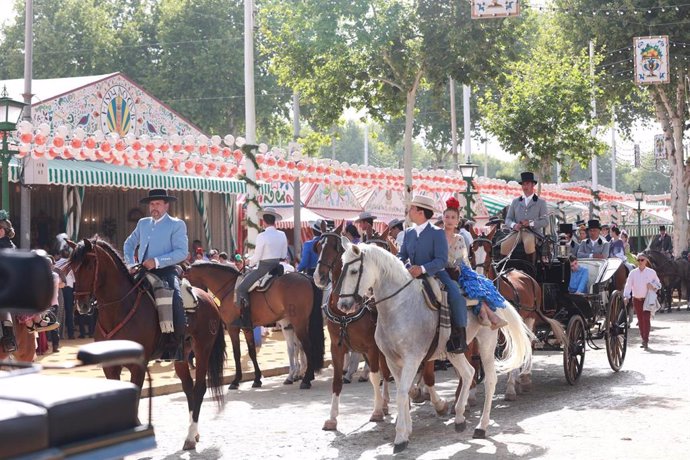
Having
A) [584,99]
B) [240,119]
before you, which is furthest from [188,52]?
[584,99]

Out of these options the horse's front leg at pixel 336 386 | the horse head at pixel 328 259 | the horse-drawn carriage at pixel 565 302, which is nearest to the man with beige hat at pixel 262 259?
the horse head at pixel 328 259

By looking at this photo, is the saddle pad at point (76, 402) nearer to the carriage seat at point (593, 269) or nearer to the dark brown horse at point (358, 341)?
the dark brown horse at point (358, 341)

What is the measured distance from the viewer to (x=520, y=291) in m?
13.7

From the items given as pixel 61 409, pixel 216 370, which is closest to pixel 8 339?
pixel 216 370

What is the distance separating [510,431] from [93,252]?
455 centimetres

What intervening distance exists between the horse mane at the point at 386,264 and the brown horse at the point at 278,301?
4722 millimetres

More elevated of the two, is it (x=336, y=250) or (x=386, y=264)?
(x=336, y=250)

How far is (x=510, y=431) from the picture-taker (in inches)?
422

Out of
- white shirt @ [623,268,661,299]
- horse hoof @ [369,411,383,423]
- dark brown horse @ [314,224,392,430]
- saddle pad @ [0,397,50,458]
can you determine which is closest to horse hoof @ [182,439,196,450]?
dark brown horse @ [314,224,392,430]

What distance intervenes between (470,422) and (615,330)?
4.88m

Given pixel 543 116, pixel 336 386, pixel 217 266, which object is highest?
pixel 543 116

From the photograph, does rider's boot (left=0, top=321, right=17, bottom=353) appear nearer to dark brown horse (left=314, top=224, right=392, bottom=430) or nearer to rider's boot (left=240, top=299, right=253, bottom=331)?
dark brown horse (left=314, top=224, right=392, bottom=430)

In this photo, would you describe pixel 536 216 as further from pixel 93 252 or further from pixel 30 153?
pixel 30 153

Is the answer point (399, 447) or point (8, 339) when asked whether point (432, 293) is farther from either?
point (8, 339)
